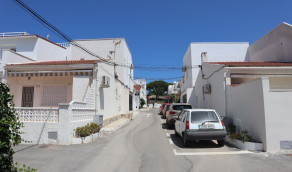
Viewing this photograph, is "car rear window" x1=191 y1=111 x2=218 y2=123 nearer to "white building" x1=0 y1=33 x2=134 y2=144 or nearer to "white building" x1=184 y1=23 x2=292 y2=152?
"white building" x1=184 y1=23 x2=292 y2=152

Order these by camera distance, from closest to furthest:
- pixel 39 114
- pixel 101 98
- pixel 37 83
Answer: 1. pixel 39 114
2. pixel 101 98
3. pixel 37 83

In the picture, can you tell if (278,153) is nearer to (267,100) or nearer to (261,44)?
(267,100)

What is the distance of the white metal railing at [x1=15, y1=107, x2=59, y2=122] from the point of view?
861cm

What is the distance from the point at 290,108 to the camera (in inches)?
278

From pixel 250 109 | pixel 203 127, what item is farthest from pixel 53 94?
pixel 250 109

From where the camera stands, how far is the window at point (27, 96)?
13.6 metres

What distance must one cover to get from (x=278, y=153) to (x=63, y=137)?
28.6 ft

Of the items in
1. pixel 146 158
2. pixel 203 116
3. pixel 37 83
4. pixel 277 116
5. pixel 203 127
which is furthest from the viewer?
pixel 37 83

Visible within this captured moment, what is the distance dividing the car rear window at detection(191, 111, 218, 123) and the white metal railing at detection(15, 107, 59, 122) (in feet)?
20.6

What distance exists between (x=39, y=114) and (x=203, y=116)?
7.59m

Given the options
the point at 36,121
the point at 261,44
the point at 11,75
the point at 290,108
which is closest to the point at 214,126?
the point at 290,108

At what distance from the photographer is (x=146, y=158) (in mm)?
6430

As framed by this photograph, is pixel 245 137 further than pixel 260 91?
Yes

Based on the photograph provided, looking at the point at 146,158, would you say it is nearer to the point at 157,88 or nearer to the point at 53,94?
the point at 53,94
